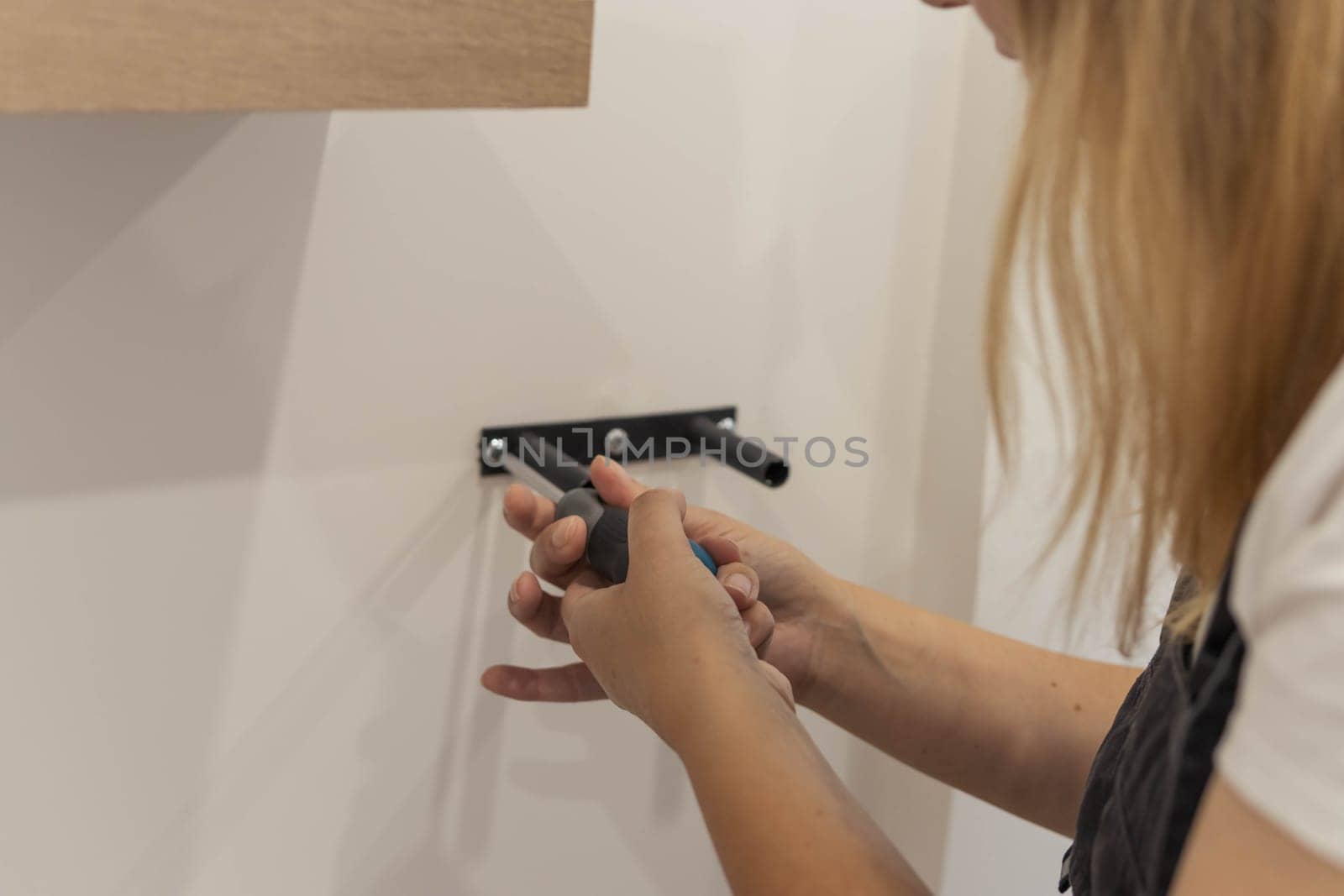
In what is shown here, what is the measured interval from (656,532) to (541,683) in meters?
0.19

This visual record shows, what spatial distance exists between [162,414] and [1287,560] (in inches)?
22.1

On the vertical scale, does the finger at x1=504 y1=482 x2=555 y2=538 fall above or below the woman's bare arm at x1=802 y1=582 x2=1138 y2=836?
above

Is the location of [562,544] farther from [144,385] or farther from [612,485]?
[144,385]

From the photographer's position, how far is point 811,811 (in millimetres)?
437

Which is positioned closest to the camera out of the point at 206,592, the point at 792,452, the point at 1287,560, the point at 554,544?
the point at 1287,560

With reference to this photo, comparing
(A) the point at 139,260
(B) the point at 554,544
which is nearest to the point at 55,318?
(A) the point at 139,260

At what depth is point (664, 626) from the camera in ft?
1.65

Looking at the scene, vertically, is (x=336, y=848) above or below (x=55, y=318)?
below

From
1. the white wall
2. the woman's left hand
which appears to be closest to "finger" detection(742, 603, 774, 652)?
the woman's left hand

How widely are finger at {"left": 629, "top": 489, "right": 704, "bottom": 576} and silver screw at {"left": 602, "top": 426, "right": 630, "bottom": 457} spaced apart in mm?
223

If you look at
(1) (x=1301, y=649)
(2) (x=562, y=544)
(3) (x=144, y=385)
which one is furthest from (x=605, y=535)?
(1) (x=1301, y=649)

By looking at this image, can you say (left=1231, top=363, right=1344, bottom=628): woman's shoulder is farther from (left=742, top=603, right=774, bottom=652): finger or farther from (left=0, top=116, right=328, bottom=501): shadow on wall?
(left=0, top=116, right=328, bottom=501): shadow on wall

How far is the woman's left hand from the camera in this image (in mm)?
487

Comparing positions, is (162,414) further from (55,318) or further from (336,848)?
(336,848)
